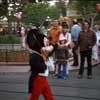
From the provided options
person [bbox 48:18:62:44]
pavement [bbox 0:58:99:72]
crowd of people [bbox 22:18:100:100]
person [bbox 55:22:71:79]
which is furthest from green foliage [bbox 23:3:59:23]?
person [bbox 55:22:71:79]

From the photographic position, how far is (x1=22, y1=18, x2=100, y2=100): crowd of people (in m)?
6.41

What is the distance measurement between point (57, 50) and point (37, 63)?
636 cm

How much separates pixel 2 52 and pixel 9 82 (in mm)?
6722

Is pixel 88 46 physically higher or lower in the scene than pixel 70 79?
higher

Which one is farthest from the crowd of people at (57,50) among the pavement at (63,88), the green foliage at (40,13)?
the green foliage at (40,13)

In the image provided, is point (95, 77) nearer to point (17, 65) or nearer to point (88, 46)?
point (88, 46)

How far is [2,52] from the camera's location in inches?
752

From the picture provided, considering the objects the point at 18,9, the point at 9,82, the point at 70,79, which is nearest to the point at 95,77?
the point at 70,79

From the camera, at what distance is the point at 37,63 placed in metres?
6.41

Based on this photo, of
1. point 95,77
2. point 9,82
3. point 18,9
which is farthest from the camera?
point 18,9

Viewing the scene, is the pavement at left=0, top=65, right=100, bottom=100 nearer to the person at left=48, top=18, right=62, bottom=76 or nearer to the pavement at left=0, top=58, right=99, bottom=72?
the person at left=48, top=18, right=62, bottom=76

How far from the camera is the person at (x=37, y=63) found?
6.36 metres

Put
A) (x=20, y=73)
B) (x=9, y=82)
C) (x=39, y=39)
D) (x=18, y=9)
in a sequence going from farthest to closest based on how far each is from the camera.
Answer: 1. (x=18, y=9)
2. (x=20, y=73)
3. (x=9, y=82)
4. (x=39, y=39)

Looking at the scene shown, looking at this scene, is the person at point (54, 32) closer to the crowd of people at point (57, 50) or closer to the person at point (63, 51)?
the crowd of people at point (57, 50)
